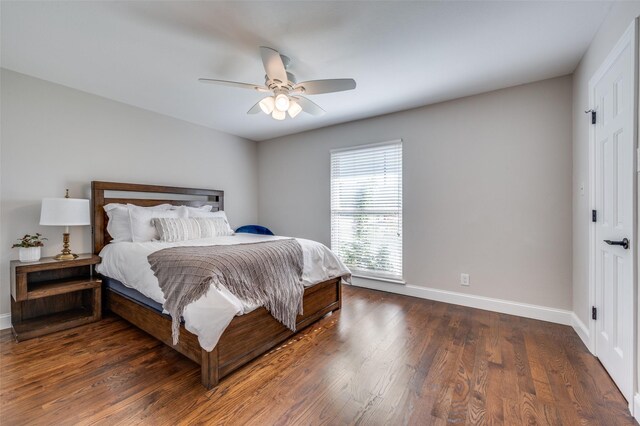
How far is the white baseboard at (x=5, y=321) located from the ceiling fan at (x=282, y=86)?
9.62 feet

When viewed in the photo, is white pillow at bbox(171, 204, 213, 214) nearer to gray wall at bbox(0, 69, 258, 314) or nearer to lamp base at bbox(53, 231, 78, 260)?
gray wall at bbox(0, 69, 258, 314)

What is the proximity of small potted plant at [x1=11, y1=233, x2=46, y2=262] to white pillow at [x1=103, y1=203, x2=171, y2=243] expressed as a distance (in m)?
0.57

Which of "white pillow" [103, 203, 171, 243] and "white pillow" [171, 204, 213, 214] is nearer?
"white pillow" [103, 203, 171, 243]

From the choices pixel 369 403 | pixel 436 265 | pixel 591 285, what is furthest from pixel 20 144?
pixel 591 285

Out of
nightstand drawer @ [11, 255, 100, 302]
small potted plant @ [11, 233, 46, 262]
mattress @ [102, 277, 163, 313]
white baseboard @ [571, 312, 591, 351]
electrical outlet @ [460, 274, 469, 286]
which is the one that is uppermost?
small potted plant @ [11, 233, 46, 262]

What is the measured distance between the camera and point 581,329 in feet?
7.65

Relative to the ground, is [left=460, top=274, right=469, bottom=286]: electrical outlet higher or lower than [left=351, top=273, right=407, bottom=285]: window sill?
higher

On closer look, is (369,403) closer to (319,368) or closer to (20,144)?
(319,368)

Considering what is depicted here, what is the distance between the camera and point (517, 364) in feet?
6.36

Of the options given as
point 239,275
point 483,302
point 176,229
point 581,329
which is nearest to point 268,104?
point 239,275

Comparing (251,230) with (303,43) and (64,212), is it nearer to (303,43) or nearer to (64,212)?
(64,212)

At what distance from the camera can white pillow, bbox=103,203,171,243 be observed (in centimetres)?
299

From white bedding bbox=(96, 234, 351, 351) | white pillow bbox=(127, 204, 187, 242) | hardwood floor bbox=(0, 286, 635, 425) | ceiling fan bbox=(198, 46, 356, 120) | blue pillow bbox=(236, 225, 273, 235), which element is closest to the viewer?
hardwood floor bbox=(0, 286, 635, 425)

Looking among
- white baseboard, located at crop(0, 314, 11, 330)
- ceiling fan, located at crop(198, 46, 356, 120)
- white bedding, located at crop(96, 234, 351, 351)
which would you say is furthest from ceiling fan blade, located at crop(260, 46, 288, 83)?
white baseboard, located at crop(0, 314, 11, 330)
